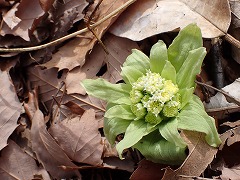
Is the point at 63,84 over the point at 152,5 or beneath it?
beneath

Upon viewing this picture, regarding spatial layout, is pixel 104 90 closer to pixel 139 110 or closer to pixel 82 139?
pixel 139 110

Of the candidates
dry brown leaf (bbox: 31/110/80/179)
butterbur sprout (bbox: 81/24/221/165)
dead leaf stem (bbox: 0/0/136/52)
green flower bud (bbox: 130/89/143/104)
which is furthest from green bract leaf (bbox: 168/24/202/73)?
dry brown leaf (bbox: 31/110/80/179)

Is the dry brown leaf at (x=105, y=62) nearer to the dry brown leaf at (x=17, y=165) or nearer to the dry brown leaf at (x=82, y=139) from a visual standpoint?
the dry brown leaf at (x=82, y=139)

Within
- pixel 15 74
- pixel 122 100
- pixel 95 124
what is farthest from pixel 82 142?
pixel 15 74

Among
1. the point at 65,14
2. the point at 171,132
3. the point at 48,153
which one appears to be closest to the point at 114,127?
the point at 171,132

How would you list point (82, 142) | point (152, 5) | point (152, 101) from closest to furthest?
point (152, 101)
point (82, 142)
point (152, 5)

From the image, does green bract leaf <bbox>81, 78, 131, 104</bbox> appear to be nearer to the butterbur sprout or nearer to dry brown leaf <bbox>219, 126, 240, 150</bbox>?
the butterbur sprout

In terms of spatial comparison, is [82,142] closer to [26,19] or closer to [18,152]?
[18,152]
